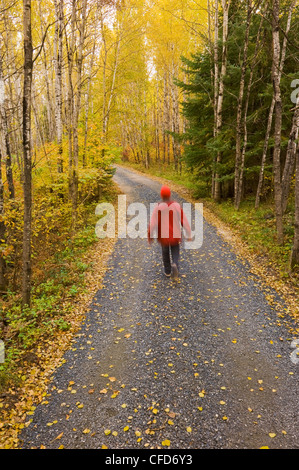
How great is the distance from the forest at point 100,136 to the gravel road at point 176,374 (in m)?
1.43

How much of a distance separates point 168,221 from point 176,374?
359 cm

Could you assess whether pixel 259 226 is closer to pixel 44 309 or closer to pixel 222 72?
pixel 222 72

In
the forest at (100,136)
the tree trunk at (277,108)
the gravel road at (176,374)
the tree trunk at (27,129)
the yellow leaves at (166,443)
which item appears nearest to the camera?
the yellow leaves at (166,443)

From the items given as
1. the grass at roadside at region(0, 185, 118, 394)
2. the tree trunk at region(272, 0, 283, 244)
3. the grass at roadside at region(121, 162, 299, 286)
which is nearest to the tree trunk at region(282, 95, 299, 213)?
the grass at roadside at region(121, 162, 299, 286)

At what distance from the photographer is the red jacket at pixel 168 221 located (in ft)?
22.3

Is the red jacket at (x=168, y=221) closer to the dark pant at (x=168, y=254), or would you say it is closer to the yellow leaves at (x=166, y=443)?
the dark pant at (x=168, y=254)

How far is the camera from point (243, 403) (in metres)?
3.85

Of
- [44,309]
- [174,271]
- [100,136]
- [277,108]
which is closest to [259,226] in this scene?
[277,108]

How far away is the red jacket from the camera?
6805 millimetres

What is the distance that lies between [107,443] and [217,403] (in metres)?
1.61

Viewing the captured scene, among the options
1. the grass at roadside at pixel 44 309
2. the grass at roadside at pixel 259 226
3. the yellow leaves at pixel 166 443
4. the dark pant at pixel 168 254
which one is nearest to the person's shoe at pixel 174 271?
the dark pant at pixel 168 254

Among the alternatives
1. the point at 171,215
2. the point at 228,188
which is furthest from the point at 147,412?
the point at 228,188

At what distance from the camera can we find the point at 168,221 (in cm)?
682

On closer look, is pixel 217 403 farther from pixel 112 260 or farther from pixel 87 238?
pixel 87 238
